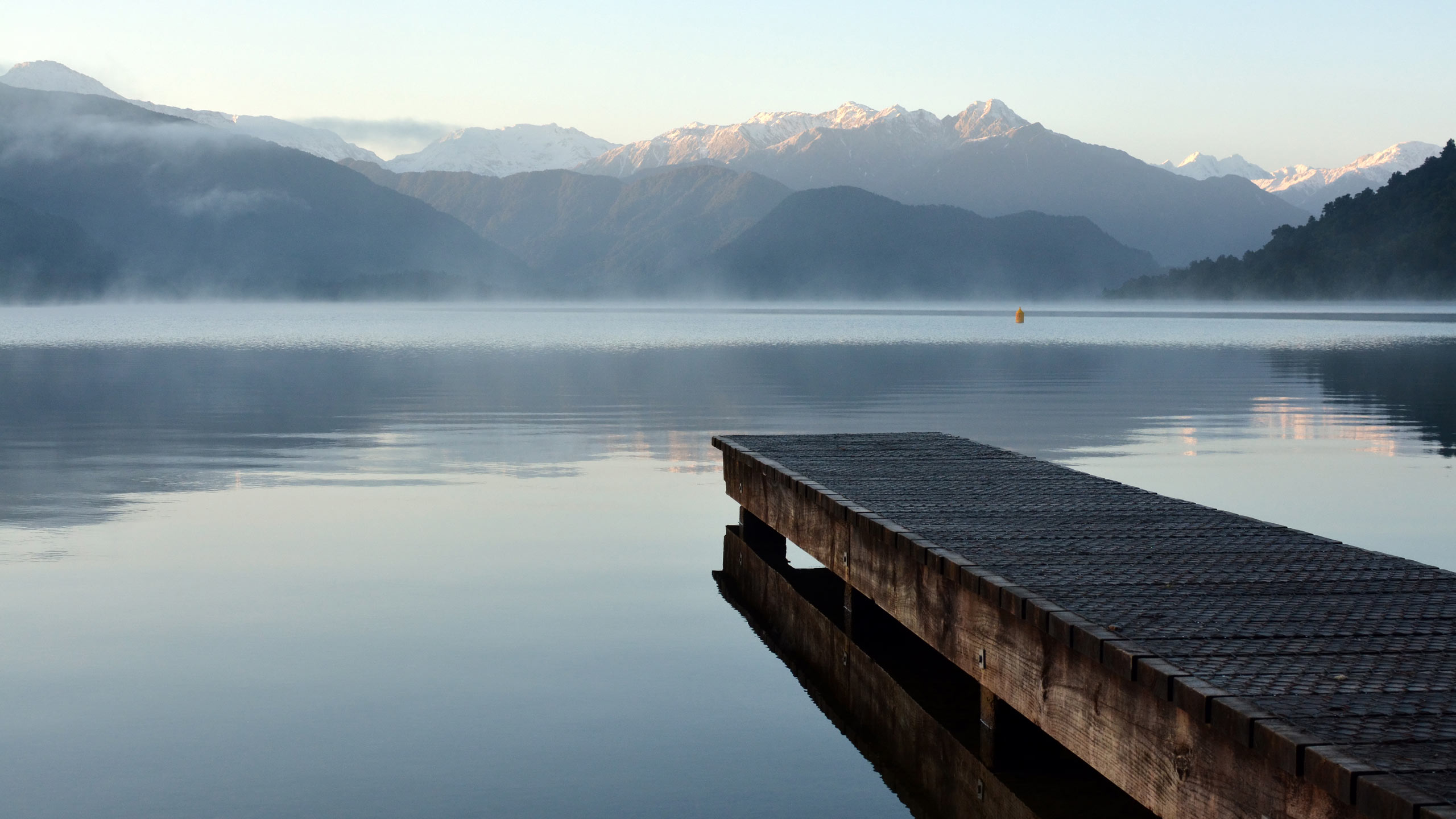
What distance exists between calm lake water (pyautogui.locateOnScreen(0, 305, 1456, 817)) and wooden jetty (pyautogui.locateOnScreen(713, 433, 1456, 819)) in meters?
1.14

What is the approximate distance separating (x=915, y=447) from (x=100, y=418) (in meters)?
19.0

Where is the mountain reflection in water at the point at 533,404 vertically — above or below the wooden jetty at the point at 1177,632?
below

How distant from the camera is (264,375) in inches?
1756

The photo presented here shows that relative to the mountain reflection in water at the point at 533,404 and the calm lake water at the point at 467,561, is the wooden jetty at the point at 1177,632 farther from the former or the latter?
→ the mountain reflection in water at the point at 533,404

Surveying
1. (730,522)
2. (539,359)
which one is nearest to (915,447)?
(730,522)

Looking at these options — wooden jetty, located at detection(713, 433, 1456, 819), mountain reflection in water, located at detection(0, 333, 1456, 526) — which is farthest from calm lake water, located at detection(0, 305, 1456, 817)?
wooden jetty, located at detection(713, 433, 1456, 819)

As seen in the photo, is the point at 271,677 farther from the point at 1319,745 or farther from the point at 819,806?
the point at 1319,745

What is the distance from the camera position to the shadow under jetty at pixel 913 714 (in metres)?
7.77

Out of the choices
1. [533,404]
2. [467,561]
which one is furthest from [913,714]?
[533,404]

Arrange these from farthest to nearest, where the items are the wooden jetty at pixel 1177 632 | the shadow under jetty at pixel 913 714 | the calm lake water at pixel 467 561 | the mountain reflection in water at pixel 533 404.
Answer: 1. the mountain reflection in water at pixel 533 404
2. the calm lake water at pixel 467 561
3. the shadow under jetty at pixel 913 714
4. the wooden jetty at pixel 1177 632

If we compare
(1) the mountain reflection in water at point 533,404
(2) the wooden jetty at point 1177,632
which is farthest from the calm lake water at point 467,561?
(2) the wooden jetty at point 1177,632

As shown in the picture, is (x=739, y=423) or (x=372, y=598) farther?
(x=739, y=423)

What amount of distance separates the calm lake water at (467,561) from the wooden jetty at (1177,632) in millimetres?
1140

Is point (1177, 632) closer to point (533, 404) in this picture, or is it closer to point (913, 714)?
point (913, 714)
